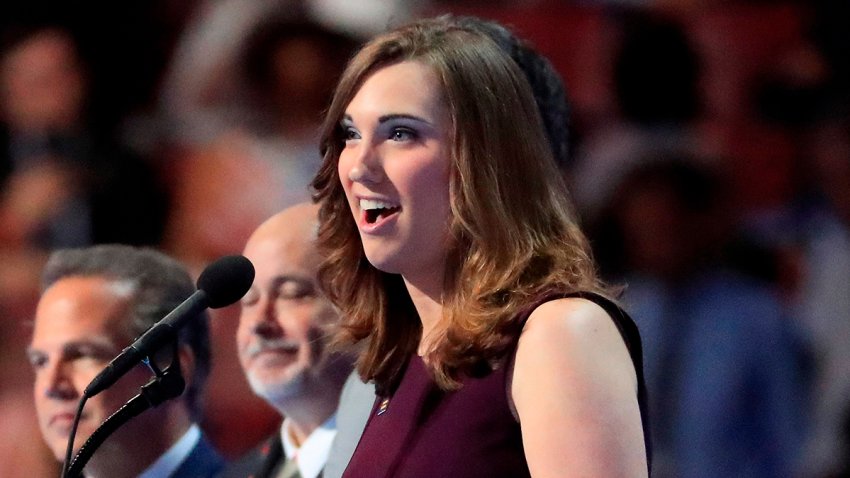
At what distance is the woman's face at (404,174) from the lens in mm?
1767

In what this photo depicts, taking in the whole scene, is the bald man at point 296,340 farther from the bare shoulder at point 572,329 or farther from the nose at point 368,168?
the bare shoulder at point 572,329

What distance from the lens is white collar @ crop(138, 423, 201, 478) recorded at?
2385 millimetres

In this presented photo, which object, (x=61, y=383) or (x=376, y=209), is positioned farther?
(x=61, y=383)

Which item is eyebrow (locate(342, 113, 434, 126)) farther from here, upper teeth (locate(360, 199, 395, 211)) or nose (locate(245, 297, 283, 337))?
nose (locate(245, 297, 283, 337))

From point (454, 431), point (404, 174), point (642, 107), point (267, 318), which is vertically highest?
point (404, 174)

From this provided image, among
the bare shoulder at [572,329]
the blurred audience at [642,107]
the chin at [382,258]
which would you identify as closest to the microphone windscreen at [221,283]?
the chin at [382,258]

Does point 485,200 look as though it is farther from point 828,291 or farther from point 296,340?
point 828,291

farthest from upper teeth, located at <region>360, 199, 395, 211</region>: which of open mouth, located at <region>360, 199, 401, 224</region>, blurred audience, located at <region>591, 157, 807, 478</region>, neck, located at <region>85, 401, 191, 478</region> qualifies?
blurred audience, located at <region>591, 157, 807, 478</region>

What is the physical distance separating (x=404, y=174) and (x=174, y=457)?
876 mm

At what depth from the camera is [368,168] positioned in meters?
1.78

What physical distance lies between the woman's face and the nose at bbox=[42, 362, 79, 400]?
83cm

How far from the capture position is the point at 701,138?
13.3ft

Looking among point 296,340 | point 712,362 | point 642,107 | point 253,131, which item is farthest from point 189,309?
point 642,107

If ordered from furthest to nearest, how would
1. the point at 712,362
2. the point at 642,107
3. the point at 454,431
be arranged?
the point at 642,107 → the point at 712,362 → the point at 454,431
